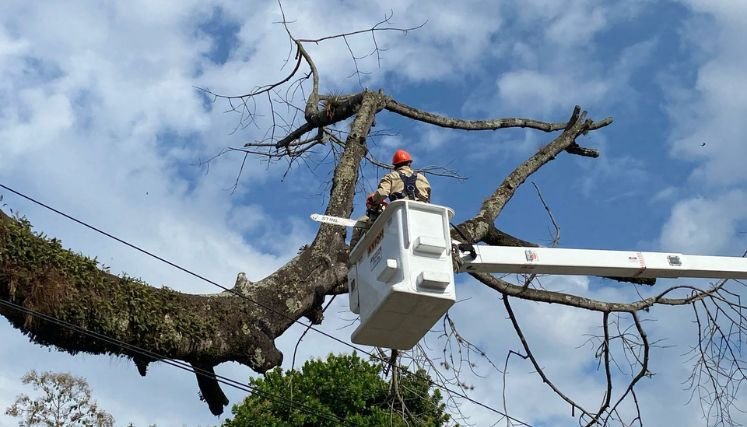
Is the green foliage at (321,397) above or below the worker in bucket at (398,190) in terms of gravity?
above

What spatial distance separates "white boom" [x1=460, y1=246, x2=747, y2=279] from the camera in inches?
235

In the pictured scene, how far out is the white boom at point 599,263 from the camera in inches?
235

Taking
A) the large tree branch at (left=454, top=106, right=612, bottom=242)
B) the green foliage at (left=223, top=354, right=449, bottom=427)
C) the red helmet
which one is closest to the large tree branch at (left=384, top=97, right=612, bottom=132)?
the large tree branch at (left=454, top=106, right=612, bottom=242)

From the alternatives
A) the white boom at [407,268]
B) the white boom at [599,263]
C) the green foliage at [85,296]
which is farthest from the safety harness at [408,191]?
the green foliage at [85,296]

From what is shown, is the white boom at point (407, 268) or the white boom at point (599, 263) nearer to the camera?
the white boom at point (407, 268)

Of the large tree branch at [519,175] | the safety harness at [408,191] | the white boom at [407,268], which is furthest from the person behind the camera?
the large tree branch at [519,175]

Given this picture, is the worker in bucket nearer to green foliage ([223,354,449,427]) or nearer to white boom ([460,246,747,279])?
white boom ([460,246,747,279])

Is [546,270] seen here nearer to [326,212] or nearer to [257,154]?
[326,212]

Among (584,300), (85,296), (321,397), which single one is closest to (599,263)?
(584,300)

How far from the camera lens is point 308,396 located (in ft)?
37.9

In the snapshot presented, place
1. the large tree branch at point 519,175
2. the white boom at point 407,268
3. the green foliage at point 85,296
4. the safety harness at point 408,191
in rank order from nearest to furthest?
the green foliage at point 85,296, the white boom at point 407,268, the safety harness at point 408,191, the large tree branch at point 519,175

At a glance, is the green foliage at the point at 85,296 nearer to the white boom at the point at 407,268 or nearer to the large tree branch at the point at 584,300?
the white boom at the point at 407,268

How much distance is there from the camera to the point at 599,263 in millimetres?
6301

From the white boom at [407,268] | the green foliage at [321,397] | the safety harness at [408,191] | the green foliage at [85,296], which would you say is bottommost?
the green foliage at [85,296]
